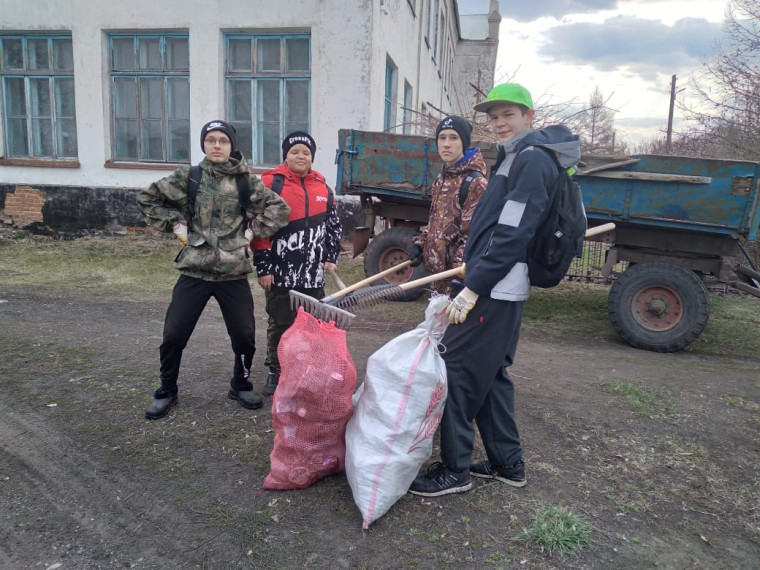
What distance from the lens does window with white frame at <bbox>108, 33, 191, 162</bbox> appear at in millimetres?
9742

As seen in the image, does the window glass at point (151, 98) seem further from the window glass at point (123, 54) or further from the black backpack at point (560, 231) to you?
the black backpack at point (560, 231)

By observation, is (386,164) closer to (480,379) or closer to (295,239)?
(295,239)

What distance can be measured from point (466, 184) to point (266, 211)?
3.75 feet

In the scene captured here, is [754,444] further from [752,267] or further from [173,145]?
[173,145]

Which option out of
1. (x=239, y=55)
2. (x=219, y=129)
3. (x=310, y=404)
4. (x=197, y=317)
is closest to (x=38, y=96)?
(x=239, y=55)

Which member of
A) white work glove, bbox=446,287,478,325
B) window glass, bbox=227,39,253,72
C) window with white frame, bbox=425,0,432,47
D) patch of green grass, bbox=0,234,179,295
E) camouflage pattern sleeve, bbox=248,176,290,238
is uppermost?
window with white frame, bbox=425,0,432,47

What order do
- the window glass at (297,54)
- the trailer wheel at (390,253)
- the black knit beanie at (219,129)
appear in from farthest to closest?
the window glass at (297,54)
the trailer wheel at (390,253)
the black knit beanie at (219,129)

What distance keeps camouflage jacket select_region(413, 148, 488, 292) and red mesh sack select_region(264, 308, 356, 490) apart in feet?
3.36

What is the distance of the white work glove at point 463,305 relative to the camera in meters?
2.29

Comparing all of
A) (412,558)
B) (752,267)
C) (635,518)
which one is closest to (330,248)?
(412,558)

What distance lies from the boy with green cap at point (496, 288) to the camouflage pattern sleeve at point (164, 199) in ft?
5.44

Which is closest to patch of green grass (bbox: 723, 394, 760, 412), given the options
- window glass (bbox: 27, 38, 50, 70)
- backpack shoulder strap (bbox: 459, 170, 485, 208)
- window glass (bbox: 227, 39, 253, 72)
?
backpack shoulder strap (bbox: 459, 170, 485, 208)

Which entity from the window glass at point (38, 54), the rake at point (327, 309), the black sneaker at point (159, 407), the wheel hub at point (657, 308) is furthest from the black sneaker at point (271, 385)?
the window glass at point (38, 54)

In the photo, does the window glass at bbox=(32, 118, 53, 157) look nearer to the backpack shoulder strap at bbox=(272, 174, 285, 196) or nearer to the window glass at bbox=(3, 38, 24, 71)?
the window glass at bbox=(3, 38, 24, 71)
